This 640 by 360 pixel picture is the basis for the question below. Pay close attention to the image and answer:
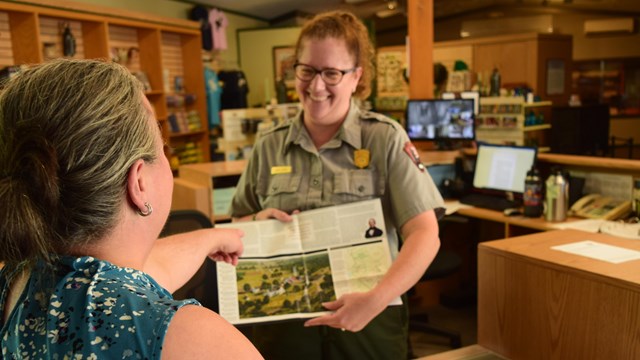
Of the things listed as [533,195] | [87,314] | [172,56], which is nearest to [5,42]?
[172,56]

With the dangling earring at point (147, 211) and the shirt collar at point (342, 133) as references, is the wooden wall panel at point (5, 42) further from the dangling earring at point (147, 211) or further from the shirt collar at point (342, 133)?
the dangling earring at point (147, 211)

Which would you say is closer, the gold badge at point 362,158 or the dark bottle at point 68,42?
the gold badge at point 362,158

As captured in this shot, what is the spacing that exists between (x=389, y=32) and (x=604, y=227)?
13.1m

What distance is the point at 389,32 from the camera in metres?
15.6

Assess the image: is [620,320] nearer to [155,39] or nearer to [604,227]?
[604,227]

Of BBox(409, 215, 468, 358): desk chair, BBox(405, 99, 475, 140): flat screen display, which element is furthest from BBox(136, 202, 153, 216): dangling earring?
BBox(405, 99, 475, 140): flat screen display

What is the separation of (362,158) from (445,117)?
355cm

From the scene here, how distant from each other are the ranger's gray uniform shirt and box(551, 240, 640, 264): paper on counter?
0.36 meters

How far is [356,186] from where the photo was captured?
5.56 ft

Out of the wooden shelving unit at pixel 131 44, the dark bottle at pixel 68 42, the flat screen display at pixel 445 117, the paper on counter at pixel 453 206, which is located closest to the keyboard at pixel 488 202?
the paper on counter at pixel 453 206

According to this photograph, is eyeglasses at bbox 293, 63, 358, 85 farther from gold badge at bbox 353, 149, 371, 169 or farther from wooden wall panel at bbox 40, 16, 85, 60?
wooden wall panel at bbox 40, 16, 85, 60

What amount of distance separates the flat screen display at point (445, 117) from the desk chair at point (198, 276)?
10.2 ft

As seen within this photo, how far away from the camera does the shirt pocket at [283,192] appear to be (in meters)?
1.75

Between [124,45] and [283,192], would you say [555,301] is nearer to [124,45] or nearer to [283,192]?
[283,192]
